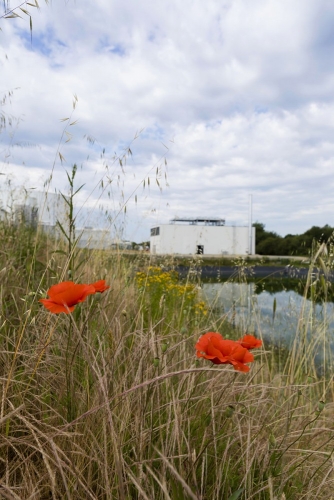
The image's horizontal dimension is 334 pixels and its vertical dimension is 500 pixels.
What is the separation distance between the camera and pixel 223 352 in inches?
31.4

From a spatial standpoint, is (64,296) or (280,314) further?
(280,314)

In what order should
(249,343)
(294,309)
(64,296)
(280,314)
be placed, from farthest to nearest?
(280,314)
(294,309)
(249,343)
(64,296)

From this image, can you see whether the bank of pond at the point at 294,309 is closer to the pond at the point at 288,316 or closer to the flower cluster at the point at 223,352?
the pond at the point at 288,316

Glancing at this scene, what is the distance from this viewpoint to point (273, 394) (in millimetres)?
1722

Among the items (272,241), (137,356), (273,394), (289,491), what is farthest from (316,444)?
(272,241)

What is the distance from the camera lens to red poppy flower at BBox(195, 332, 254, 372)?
2.52 ft

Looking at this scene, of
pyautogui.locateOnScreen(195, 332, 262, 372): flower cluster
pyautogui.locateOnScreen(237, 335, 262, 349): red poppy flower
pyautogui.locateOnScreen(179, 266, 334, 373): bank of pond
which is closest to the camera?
pyautogui.locateOnScreen(195, 332, 262, 372): flower cluster

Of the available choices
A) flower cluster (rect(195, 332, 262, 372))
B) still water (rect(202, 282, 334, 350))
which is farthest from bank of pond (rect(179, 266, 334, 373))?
flower cluster (rect(195, 332, 262, 372))

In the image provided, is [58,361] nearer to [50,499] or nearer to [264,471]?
[50,499]

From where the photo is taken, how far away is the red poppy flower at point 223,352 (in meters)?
0.77

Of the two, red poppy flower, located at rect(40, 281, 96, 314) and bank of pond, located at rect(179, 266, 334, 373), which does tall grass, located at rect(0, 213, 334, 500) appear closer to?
red poppy flower, located at rect(40, 281, 96, 314)

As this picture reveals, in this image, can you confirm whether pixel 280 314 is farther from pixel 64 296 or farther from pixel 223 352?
pixel 64 296

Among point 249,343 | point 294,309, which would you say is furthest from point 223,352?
point 294,309

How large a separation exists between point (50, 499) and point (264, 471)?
1.61ft
